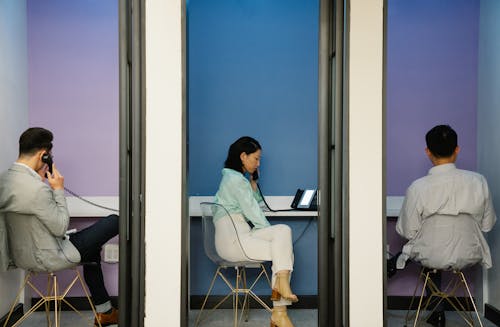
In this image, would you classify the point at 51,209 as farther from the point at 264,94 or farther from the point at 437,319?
the point at 437,319

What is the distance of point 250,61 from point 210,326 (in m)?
2.10

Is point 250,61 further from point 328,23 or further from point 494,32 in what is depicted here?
point 494,32

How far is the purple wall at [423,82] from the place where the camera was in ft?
15.0

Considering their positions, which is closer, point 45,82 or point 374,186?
point 374,186

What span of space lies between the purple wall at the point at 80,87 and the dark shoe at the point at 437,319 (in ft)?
8.25

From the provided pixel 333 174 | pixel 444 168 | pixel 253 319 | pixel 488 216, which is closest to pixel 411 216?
pixel 444 168

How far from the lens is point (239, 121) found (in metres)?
4.75

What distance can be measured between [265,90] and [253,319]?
181 cm

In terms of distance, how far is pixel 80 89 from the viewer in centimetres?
458

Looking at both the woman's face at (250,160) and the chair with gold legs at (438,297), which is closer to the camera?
the chair with gold legs at (438,297)

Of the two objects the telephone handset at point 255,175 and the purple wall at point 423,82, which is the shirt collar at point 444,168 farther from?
the telephone handset at point 255,175

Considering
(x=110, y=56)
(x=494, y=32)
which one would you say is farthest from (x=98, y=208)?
(x=494, y=32)

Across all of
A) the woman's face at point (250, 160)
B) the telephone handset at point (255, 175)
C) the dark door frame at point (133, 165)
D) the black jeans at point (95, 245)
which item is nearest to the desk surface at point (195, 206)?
the telephone handset at point (255, 175)

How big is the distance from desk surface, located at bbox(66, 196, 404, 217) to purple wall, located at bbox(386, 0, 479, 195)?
17cm
